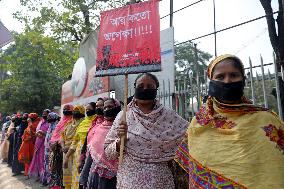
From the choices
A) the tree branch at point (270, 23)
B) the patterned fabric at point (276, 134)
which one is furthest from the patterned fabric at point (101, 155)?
the tree branch at point (270, 23)

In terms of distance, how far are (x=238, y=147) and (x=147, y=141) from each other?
3.16 feet

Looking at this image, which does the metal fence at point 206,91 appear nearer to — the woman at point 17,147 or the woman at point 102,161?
the woman at point 102,161

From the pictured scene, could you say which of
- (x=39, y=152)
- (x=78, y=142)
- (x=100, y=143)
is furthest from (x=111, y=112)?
(x=39, y=152)

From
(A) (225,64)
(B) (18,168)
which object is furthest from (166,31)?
(B) (18,168)

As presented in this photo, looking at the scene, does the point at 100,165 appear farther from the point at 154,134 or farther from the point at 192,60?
the point at 192,60

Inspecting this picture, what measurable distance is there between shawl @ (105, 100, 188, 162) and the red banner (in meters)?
0.56

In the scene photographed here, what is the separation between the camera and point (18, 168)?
1009cm

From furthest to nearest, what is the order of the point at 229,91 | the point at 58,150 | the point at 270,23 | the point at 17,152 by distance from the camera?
1. the point at 17,152
2. the point at 58,150
3. the point at 270,23
4. the point at 229,91

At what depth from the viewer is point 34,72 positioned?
1955 centimetres

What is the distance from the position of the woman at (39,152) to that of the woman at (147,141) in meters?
5.82

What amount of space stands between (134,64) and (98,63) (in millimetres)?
523

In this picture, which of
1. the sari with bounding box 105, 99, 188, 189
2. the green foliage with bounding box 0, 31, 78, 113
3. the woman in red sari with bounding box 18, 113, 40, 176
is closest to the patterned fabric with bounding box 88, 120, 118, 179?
the sari with bounding box 105, 99, 188, 189

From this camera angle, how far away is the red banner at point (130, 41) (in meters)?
3.42

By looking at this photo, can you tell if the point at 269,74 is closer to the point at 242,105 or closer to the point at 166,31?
the point at 242,105
